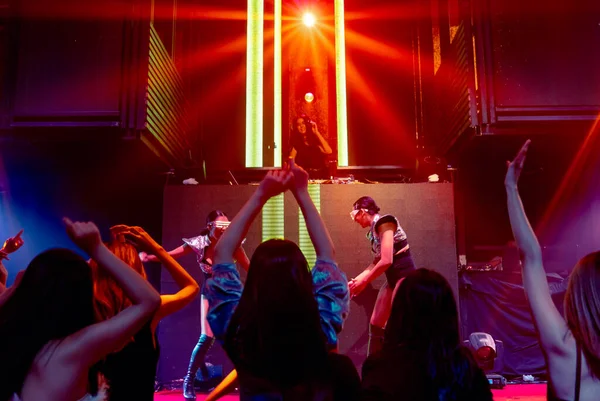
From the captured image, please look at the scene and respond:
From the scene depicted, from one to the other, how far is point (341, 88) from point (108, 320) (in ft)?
25.0

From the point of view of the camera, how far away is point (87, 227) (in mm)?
1743

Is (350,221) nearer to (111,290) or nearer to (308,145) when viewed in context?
(308,145)

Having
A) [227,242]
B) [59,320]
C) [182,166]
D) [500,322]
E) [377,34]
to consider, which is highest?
[377,34]

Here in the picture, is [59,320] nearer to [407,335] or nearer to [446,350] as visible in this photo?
[407,335]

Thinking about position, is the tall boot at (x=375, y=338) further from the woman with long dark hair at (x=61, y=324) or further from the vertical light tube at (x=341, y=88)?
the vertical light tube at (x=341, y=88)

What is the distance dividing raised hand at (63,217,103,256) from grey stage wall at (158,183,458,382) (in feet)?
16.1

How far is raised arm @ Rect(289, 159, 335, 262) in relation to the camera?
195cm

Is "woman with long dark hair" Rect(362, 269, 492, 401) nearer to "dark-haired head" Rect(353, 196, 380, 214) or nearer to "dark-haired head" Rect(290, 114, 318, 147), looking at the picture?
"dark-haired head" Rect(353, 196, 380, 214)

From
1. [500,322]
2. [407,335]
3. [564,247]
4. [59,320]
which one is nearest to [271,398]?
[407,335]

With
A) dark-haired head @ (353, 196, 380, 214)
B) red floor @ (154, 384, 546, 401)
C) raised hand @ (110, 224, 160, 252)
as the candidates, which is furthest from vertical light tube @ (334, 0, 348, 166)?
raised hand @ (110, 224, 160, 252)

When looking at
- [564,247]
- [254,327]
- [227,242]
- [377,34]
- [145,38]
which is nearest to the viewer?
[254,327]

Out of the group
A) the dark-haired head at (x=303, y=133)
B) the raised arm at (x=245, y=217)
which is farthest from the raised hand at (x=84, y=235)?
the dark-haired head at (x=303, y=133)

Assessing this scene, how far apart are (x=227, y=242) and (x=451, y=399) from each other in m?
0.92

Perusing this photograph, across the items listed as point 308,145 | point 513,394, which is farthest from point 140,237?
point 308,145
